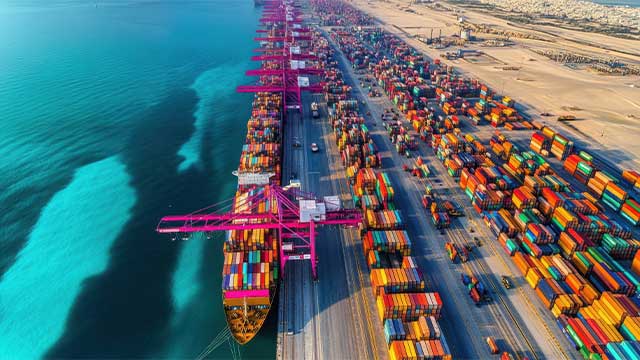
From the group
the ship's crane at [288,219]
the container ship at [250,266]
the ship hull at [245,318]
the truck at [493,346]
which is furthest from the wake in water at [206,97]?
the truck at [493,346]

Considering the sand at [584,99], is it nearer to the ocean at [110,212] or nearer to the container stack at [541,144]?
the container stack at [541,144]

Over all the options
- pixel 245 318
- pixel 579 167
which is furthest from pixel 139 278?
pixel 579 167

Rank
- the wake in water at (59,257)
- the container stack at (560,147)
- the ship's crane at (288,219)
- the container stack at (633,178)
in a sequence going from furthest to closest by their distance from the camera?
the container stack at (560,147), the container stack at (633,178), the ship's crane at (288,219), the wake in water at (59,257)

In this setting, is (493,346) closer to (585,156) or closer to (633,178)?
(633,178)

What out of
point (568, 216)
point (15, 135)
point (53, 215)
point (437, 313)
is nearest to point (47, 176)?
point (53, 215)

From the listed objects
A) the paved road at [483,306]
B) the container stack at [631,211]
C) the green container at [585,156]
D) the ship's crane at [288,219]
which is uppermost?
the ship's crane at [288,219]

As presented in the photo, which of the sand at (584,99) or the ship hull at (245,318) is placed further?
the sand at (584,99)

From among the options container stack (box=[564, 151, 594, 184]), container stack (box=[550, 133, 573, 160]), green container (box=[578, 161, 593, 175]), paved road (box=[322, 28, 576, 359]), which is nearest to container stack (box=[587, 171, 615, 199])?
green container (box=[578, 161, 593, 175])
